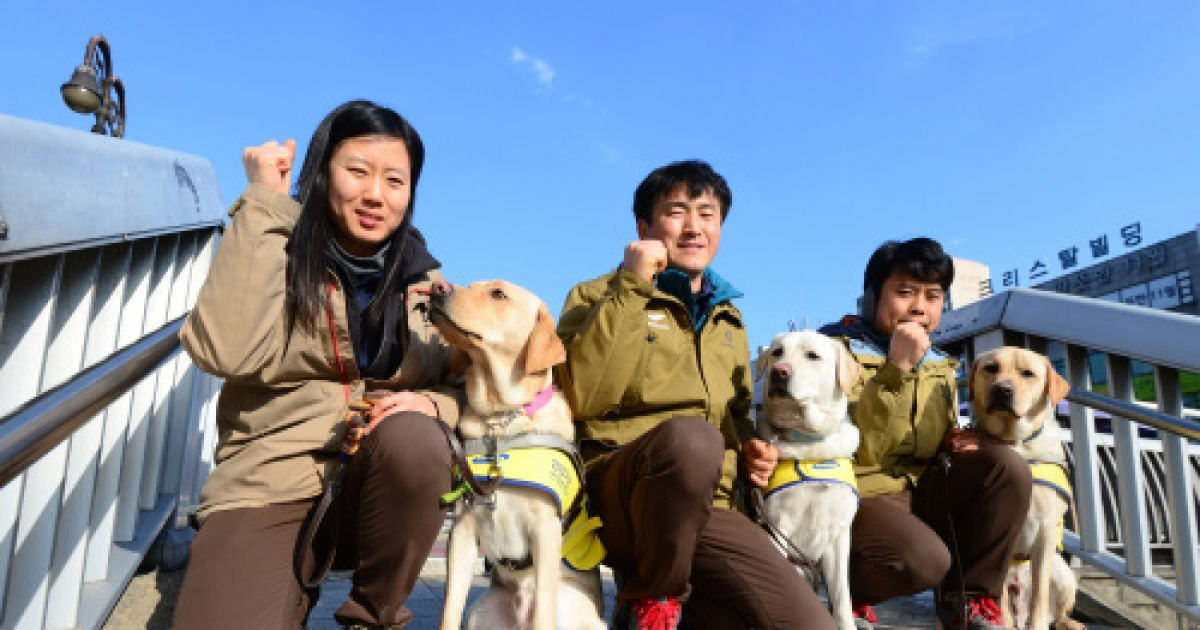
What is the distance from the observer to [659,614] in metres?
2.24

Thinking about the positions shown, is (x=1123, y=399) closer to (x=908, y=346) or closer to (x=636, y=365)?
(x=908, y=346)

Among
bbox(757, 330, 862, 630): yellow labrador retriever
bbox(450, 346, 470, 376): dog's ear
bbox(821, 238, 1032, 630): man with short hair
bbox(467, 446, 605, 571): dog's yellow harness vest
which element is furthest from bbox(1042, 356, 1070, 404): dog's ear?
bbox(450, 346, 470, 376): dog's ear

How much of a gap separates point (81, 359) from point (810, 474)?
7.76 feet

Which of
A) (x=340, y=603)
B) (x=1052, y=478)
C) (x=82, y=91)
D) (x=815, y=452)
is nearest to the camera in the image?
(x=815, y=452)

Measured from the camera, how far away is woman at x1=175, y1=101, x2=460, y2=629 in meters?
1.95

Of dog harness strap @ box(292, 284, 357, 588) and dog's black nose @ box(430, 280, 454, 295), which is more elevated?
dog's black nose @ box(430, 280, 454, 295)

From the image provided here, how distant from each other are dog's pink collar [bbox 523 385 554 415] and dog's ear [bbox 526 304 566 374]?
0.08m

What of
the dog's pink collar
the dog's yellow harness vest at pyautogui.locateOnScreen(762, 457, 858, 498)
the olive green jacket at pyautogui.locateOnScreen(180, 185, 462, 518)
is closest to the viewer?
the olive green jacket at pyautogui.locateOnScreen(180, 185, 462, 518)

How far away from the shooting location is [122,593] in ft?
8.21

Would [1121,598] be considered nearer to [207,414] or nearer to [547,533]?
[547,533]

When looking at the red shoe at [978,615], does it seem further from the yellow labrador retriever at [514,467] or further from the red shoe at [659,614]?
the yellow labrador retriever at [514,467]

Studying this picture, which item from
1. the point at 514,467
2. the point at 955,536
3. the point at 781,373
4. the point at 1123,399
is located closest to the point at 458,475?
the point at 514,467

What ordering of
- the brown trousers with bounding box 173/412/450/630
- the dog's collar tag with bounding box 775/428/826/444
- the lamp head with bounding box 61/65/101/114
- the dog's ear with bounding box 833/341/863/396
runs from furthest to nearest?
the lamp head with bounding box 61/65/101/114 < the dog's ear with bounding box 833/341/863/396 < the dog's collar tag with bounding box 775/428/826/444 < the brown trousers with bounding box 173/412/450/630

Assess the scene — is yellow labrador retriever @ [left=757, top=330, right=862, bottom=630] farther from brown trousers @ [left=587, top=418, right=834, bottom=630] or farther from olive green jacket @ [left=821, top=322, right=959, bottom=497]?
brown trousers @ [left=587, top=418, right=834, bottom=630]
